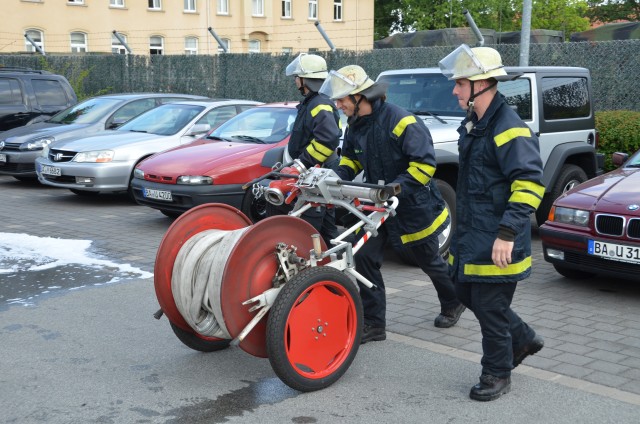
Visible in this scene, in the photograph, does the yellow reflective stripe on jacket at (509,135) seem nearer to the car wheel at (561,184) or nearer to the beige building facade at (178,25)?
the car wheel at (561,184)

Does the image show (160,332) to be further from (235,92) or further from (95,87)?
(95,87)

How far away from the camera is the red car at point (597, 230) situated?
21.7 feet

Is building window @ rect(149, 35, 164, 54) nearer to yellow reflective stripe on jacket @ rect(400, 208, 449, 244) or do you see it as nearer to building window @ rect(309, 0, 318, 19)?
building window @ rect(309, 0, 318, 19)

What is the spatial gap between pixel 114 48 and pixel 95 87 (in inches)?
658

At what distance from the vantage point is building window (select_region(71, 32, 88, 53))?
39125 millimetres

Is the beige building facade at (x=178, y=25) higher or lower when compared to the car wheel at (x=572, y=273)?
higher

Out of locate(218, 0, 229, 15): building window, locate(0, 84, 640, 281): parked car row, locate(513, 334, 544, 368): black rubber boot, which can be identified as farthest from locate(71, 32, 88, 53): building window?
locate(513, 334, 544, 368): black rubber boot

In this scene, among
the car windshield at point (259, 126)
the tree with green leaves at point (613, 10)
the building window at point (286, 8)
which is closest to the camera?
the car windshield at point (259, 126)

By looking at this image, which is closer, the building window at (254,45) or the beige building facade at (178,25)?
the beige building facade at (178,25)

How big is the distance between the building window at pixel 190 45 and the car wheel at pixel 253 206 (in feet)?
114

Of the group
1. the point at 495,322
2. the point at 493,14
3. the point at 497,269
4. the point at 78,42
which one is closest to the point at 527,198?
the point at 497,269

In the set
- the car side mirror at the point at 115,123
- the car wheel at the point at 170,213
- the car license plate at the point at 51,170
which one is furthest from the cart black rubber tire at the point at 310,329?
the car side mirror at the point at 115,123

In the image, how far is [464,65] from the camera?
4.59 m

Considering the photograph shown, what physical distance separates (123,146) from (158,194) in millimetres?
2366
